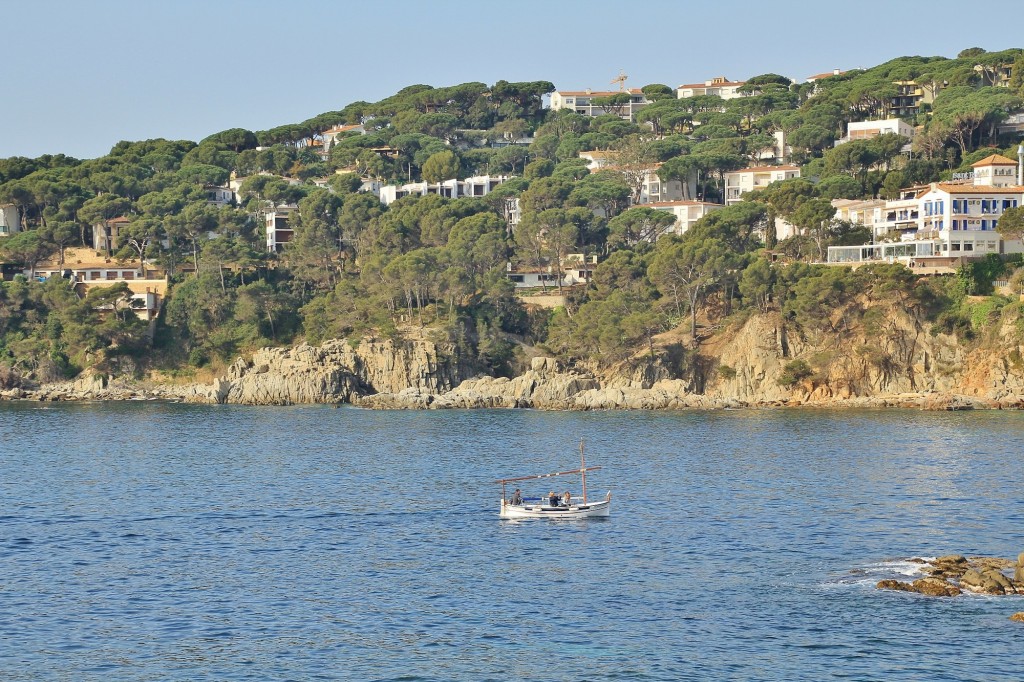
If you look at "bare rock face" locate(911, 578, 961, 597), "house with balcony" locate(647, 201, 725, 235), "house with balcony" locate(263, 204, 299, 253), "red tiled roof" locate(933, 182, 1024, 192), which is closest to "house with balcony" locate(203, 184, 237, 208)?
"house with balcony" locate(263, 204, 299, 253)

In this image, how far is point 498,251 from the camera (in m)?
117

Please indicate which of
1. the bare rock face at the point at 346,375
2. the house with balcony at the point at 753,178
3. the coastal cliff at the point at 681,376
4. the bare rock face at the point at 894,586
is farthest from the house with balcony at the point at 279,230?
the bare rock face at the point at 894,586

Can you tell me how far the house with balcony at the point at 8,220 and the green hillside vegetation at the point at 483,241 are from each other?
2.77 feet

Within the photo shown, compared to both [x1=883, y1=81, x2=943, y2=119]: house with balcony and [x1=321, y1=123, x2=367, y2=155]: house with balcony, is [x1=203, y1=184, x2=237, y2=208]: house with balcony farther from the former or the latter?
[x1=883, y1=81, x2=943, y2=119]: house with balcony

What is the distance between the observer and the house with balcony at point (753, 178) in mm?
140875

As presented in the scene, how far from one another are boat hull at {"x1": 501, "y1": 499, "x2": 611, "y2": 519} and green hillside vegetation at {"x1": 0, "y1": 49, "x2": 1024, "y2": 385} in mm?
47878

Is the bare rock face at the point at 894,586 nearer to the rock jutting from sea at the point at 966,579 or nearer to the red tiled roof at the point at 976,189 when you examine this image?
the rock jutting from sea at the point at 966,579

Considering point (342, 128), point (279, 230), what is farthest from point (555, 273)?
point (342, 128)

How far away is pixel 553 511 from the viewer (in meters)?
52.3

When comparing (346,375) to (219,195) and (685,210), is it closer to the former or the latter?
(685,210)

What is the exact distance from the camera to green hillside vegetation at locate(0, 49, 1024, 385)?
102625 mm

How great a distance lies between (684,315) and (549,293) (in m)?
15.6

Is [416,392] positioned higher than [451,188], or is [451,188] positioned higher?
[451,188]

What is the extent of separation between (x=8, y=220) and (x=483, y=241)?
5174 cm
